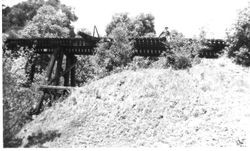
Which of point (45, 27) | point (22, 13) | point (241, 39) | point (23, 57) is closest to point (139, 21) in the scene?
point (45, 27)

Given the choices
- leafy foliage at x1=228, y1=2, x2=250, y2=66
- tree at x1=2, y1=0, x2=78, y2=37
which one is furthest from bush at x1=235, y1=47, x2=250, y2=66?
tree at x1=2, y1=0, x2=78, y2=37

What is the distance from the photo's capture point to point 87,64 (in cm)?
2684

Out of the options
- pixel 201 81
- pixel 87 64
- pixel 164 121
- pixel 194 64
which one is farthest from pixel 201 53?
pixel 87 64

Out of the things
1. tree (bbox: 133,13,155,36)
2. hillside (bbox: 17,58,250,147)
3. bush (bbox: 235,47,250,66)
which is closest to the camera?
hillside (bbox: 17,58,250,147)

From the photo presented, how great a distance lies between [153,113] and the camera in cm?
1034

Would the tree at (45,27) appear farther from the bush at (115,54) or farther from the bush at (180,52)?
the bush at (180,52)

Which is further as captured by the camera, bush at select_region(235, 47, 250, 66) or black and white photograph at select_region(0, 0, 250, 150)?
bush at select_region(235, 47, 250, 66)

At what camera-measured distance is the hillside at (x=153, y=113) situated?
8922mm

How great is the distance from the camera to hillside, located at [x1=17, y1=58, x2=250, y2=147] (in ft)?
29.3

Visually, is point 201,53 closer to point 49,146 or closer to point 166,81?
point 166,81

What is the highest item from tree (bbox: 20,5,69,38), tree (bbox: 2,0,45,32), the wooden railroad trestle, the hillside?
tree (bbox: 2,0,45,32)

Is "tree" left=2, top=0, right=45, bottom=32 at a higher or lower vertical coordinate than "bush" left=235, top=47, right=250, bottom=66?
higher

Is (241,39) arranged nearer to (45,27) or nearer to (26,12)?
(45,27)

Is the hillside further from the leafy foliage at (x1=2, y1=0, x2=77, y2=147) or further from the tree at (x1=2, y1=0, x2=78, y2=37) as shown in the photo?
the tree at (x1=2, y1=0, x2=78, y2=37)
